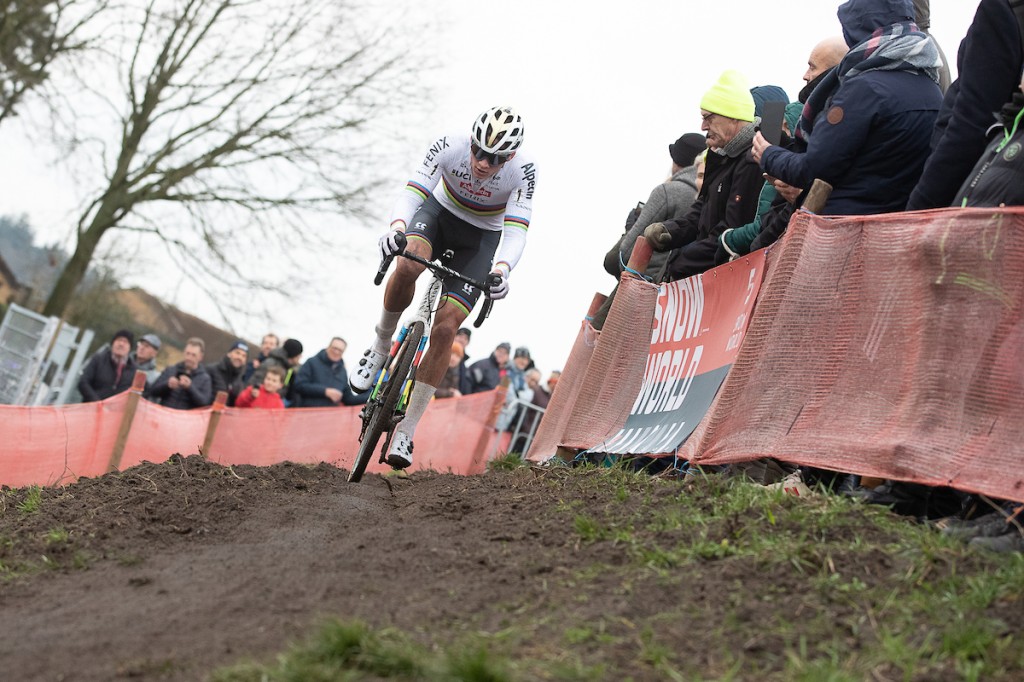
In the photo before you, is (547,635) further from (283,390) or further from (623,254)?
(283,390)

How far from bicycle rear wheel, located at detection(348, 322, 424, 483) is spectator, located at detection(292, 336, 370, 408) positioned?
19.1ft

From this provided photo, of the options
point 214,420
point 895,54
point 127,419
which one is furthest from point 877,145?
point 214,420

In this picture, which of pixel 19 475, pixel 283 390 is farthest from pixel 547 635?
pixel 283 390

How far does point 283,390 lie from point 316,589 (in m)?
9.62

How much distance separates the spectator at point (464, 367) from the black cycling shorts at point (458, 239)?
Answer: 5.89 m

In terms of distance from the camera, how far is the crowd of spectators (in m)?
5.56

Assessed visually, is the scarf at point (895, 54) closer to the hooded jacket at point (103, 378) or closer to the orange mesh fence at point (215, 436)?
the orange mesh fence at point (215, 436)

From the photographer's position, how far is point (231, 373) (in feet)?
47.2

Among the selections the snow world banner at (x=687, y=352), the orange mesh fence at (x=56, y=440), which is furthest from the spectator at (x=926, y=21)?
the orange mesh fence at (x=56, y=440)

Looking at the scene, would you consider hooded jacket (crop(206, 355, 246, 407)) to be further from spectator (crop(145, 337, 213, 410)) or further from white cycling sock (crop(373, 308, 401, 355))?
white cycling sock (crop(373, 308, 401, 355))

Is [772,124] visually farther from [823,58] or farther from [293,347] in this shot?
[293,347]

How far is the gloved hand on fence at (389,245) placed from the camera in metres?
7.95

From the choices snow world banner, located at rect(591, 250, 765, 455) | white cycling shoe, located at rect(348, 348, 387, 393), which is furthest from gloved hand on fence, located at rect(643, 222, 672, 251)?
white cycling shoe, located at rect(348, 348, 387, 393)

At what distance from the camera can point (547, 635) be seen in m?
4.21
